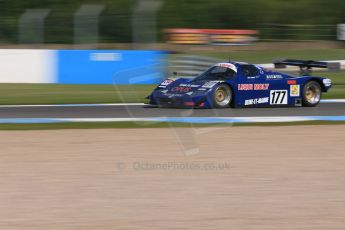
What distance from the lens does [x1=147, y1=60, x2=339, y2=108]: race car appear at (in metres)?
12.9

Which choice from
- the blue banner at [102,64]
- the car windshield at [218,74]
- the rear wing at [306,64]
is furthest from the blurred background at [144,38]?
the rear wing at [306,64]

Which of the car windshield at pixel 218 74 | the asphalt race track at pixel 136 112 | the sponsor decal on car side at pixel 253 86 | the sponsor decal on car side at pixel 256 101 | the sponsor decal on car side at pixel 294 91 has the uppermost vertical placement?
the car windshield at pixel 218 74

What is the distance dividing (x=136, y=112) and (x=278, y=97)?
3.01 meters

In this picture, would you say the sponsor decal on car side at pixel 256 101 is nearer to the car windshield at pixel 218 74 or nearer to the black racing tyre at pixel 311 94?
the car windshield at pixel 218 74

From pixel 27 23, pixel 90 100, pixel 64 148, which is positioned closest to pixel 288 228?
pixel 64 148

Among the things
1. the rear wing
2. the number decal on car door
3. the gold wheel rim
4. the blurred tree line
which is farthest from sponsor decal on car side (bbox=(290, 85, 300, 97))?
the blurred tree line

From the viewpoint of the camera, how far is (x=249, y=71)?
13.5m

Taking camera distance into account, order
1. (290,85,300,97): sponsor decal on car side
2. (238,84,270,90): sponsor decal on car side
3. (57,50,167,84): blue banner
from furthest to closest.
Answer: (57,50,167,84): blue banner < (290,85,300,97): sponsor decal on car side < (238,84,270,90): sponsor decal on car side

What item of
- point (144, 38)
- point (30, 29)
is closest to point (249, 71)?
point (144, 38)

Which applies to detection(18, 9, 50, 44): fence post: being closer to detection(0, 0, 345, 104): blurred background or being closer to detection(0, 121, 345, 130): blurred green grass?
detection(0, 0, 345, 104): blurred background

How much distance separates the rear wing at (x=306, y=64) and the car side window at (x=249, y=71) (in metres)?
0.45

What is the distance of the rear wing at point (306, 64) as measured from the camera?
13633mm

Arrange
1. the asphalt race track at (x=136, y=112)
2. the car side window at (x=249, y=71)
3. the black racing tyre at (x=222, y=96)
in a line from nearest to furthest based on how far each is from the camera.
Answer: the asphalt race track at (x=136, y=112) → the black racing tyre at (x=222, y=96) → the car side window at (x=249, y=71)

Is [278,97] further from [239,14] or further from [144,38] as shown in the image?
[239,14]
